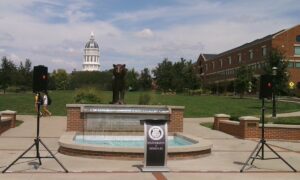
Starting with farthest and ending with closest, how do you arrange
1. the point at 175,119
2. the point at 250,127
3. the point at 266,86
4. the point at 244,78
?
the point at 244,78
the point at 175,119
the point at 250,127
the point at 266,86

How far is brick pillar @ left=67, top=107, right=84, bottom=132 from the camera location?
21.3 meters

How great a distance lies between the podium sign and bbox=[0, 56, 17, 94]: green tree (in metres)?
71.2

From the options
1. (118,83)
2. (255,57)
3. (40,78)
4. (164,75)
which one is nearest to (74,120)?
(118,83)

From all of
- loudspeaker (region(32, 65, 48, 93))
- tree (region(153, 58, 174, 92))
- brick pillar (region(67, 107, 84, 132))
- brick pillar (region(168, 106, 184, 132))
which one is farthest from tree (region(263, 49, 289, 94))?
tree (region(153, 58, 174, 92))

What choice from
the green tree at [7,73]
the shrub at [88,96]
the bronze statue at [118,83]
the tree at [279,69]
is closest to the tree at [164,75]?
the green tree at [7,73]

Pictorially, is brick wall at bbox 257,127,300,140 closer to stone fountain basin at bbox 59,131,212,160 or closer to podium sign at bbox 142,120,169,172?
stone fountain basin at bbox 59,131,212,160

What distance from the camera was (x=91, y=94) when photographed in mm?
27516

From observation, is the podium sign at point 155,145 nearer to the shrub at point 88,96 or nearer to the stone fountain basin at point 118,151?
the stone fountain basin at point 118,151

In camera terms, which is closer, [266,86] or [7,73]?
[266,86]

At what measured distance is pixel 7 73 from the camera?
82.4m

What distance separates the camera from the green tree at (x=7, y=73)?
80.9 metres

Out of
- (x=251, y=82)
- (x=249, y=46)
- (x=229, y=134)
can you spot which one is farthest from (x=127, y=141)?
(x=249, y=46)

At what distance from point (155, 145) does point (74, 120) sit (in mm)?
10146
